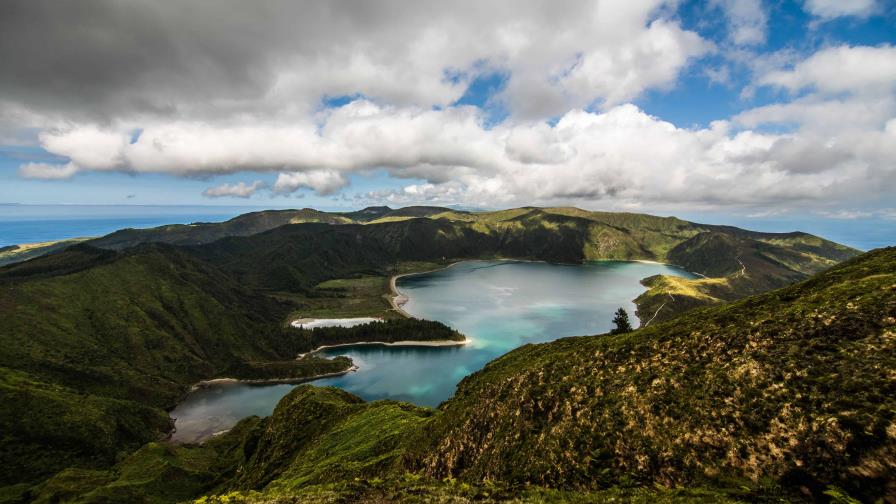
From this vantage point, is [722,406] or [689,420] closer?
[722,406]

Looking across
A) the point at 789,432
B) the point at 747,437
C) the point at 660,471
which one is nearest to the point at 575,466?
the point at 660,471

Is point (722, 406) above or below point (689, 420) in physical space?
above

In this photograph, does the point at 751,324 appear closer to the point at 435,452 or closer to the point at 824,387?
the point at 824,387
